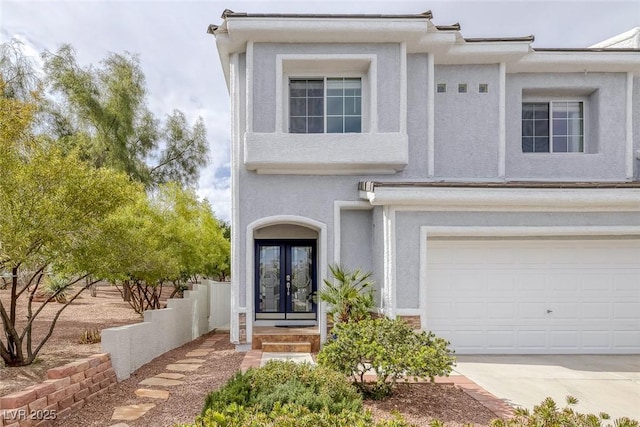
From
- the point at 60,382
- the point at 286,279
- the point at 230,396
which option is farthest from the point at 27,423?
the point at 286,279

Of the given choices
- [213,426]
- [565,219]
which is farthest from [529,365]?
[213,426]

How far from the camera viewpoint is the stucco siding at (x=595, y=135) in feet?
40.3

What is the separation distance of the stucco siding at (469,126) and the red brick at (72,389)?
31.7ft

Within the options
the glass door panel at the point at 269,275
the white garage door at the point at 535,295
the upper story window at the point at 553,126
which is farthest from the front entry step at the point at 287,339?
the upper story window at the point at 553,126

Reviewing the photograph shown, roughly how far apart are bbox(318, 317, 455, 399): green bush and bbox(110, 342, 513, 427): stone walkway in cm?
91

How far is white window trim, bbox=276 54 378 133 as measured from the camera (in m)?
10.8

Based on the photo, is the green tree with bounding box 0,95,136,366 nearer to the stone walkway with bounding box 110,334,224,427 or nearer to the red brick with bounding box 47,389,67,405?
the red brick with bounding box 47,389,67,405

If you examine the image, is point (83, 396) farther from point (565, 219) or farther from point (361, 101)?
point (565, 219)

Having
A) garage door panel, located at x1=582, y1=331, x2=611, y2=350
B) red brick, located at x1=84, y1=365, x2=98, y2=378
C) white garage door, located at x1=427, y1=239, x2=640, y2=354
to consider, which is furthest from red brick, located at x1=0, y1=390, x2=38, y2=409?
garage door panel, located at x1=582, y1=331, x2=611, y2=350

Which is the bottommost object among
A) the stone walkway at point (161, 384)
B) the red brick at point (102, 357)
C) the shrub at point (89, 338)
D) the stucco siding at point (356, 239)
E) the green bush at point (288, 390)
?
the stone walkway at point (161, 384)

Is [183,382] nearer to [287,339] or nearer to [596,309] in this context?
[287,339]

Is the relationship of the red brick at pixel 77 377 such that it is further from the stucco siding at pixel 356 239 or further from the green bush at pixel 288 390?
the stucco siding at pixel 356 239

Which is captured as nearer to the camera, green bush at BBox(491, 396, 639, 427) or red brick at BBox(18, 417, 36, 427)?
green bush at BBox(491, 396, 639, 427)

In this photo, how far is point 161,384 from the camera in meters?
8.29
